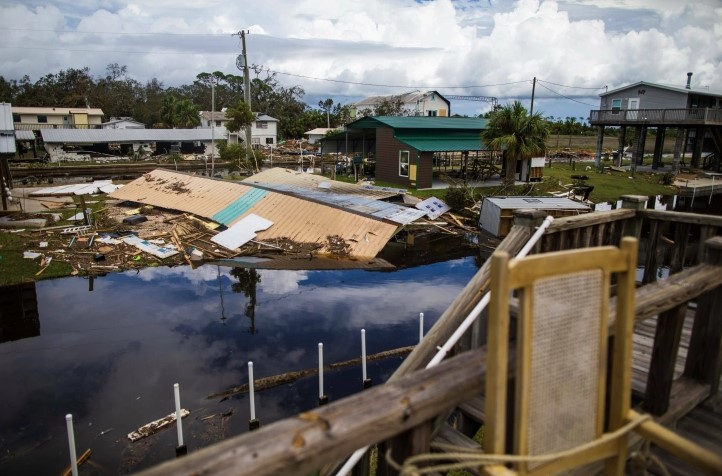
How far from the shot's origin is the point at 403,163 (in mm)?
32625

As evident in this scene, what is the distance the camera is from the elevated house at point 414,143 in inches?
1243

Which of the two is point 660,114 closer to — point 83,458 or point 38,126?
point 83,458

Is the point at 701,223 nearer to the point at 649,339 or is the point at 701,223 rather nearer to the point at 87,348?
the point at 649,339

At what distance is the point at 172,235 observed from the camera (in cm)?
2131


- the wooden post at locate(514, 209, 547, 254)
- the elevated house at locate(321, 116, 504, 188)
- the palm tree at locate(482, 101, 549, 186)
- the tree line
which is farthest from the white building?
the wooden post at locate(514, 209, 547, 254)

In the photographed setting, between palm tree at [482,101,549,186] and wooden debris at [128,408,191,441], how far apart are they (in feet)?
79.7

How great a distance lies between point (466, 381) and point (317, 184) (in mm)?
27609

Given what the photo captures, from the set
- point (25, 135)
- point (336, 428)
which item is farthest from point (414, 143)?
point (25, 135)

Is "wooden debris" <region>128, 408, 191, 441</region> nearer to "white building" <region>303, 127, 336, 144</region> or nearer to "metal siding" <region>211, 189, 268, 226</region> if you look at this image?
"metal siding" <region>211, 189, 268, 226</region>

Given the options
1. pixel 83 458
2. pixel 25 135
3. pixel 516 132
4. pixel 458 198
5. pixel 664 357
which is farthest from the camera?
pixel 25 135

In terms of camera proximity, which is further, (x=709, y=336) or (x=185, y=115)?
(x=185, y=115)

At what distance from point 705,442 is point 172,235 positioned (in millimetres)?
21140

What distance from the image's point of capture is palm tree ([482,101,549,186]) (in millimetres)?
28094

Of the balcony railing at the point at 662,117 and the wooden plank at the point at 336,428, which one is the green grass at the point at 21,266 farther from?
the balcony railing at the point at 662,117
